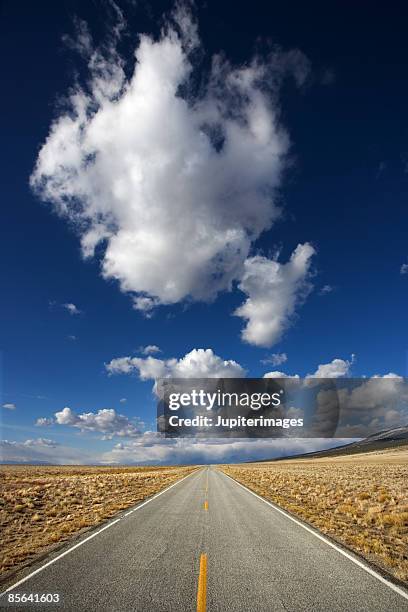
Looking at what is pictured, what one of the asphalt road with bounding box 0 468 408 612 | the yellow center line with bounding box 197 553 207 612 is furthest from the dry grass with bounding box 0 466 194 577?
the yellow center line with bounding box 197 553 207 612

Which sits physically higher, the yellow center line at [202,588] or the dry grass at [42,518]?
the dry grass at [42,518]

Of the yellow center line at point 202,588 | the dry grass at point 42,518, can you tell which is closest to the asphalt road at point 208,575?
the yellow center line at point 202,588

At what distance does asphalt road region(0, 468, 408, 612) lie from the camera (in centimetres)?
627

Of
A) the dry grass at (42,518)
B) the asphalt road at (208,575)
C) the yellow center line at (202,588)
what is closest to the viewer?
the yellow center line at (202,588)

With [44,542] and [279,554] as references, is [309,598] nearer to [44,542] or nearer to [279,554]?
[279,554]

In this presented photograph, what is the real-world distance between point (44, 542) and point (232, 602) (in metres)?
7.43

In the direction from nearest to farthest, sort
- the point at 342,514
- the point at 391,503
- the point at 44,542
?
the point at 44,542
the point at 342,514
the point at 391,503

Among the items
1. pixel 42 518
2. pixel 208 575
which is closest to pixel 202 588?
pixel 208 575

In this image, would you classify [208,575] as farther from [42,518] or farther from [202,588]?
[42,518]

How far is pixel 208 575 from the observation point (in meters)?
7.61

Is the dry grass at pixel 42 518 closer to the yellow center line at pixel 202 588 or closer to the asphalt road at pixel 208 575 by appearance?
the asphalt road at pixel 208 575

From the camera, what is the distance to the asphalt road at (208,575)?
6.27 meters

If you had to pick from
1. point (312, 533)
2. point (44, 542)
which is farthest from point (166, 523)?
point (312, 533)

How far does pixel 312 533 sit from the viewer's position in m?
12.0
